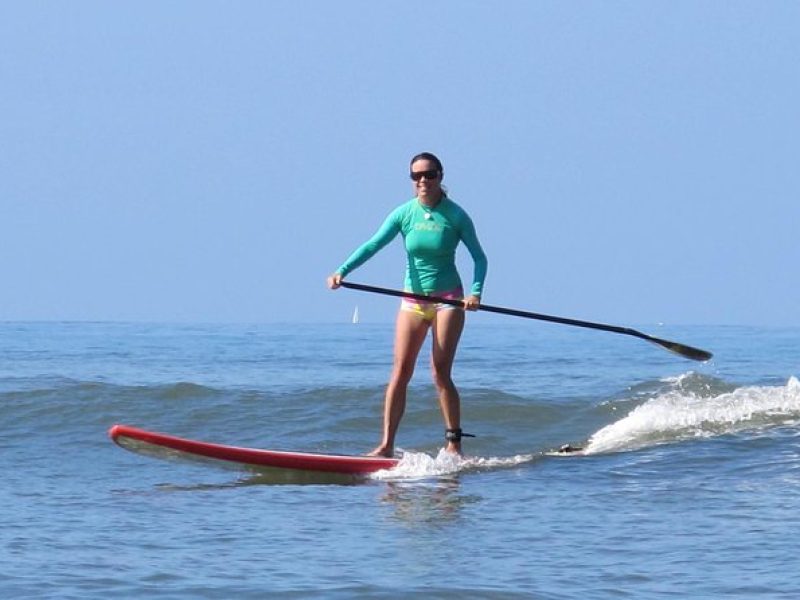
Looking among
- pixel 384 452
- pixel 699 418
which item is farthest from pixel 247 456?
pixel 699 418

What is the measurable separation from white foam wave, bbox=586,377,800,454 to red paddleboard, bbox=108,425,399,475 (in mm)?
1634

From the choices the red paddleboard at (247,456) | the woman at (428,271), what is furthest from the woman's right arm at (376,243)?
the red paddleboard at (247,456)

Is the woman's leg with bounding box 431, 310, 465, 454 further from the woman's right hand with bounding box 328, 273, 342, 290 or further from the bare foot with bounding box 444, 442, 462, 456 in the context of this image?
the woman's right hand with bounding box 328, 273, 342, 290

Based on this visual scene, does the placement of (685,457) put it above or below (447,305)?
below

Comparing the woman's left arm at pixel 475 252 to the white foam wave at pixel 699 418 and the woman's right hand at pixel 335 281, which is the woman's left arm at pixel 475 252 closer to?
the woman's right hand at pixel 335 281

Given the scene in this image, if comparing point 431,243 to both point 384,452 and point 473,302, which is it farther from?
point 384,452

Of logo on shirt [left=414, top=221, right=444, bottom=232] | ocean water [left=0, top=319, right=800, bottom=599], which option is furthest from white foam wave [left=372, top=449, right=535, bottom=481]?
logo on shirt [left=414, top=221, right=444, bottom=232]

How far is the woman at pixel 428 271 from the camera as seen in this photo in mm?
8641

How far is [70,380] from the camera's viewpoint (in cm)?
1365

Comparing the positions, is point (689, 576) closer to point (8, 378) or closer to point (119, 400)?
point (119, 400)

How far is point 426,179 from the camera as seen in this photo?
28.2ft

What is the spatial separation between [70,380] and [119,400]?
1.30 metres

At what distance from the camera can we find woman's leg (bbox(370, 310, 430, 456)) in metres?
8.86

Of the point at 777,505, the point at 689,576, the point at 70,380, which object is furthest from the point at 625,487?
the point at 70,380
